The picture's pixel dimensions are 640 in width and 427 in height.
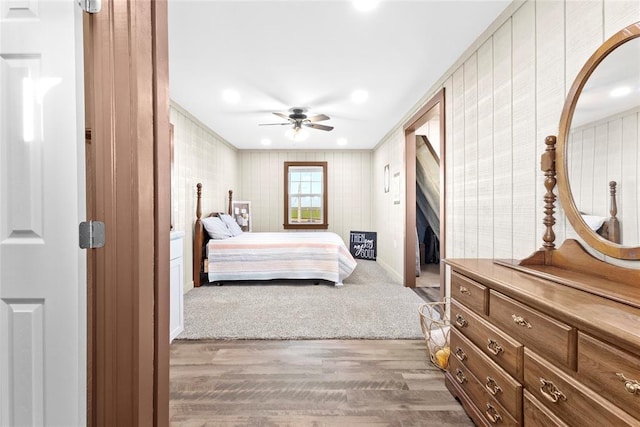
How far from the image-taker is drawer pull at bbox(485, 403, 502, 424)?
4.12 ft

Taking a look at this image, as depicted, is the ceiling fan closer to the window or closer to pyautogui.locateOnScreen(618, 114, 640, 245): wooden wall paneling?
the window

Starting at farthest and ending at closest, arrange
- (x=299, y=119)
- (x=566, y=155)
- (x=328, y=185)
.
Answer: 1. (x=328, y=185)
2. (x=299, y=119)
3. (x=566, y=155)

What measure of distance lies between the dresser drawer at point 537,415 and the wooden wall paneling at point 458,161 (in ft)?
4.69

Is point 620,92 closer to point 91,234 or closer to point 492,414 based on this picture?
point 492,414

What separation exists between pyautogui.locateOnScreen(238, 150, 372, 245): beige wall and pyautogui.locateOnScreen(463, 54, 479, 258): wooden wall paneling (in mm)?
4188

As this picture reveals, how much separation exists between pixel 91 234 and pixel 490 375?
1.76 meters

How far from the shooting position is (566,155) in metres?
1.39

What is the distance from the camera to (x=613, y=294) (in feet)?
3.17

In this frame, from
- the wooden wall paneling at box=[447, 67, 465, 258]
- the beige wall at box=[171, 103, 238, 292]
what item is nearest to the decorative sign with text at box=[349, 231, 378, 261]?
the beige wall at box=[171, 103, 238, 292]

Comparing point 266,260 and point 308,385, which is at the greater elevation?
point 266,260

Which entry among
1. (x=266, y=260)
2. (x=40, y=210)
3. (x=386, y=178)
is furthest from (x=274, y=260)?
(x=40, y=210)

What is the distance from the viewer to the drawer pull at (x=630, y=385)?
0.71 metres

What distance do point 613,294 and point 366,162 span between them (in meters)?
5.77

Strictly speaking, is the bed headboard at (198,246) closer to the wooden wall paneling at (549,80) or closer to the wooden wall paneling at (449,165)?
the wooden wall paneling at (449,165)
